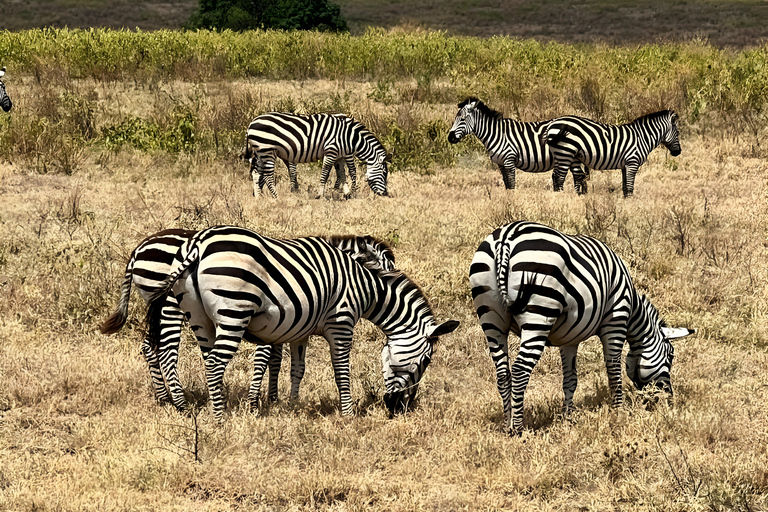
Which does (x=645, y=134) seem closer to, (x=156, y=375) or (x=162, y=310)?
(x=162, y=310)

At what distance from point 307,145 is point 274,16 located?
58.8 ft

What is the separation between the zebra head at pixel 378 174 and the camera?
1335 cm

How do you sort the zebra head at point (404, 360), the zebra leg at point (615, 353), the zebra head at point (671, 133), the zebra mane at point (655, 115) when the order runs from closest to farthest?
the zebra leg at point (615, 353), the zebra head at point (404, 360), the zebra mane at point (655, 115), the zebra head at point (671, 133)

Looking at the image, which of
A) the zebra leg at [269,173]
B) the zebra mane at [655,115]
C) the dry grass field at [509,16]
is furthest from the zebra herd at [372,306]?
the dry grass field at [509,16]

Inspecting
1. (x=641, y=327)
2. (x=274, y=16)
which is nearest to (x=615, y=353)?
(x=641, y=327)

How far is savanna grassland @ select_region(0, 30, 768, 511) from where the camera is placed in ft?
17.2

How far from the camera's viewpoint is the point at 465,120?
13.8m

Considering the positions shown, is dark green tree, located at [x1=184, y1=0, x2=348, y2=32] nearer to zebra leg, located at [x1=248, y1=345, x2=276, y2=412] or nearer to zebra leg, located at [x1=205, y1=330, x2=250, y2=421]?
zebra leg, located at [x1=248, y1=345, x2=276, y2=412]

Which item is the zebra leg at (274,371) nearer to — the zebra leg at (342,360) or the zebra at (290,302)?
the zebra at (290,302)

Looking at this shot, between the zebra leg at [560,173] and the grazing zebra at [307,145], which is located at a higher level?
the grazing zebra at [307,145]

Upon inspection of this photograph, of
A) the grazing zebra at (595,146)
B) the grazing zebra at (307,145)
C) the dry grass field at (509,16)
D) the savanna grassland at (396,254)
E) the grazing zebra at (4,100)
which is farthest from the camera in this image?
the dry grass field at (509,16)

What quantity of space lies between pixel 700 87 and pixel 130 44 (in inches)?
531

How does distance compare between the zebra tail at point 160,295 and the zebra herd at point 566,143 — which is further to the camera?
the zebra herd at point 566,143

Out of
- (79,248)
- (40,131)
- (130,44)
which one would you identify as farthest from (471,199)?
(130,44)
